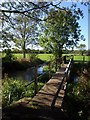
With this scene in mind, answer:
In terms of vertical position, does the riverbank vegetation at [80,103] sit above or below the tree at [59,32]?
below

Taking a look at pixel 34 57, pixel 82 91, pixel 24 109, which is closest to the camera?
pixel 24 109

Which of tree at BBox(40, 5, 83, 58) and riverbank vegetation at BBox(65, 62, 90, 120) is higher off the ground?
tree at BBox(40, 5, 83, 58)

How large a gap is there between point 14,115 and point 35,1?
184 inches

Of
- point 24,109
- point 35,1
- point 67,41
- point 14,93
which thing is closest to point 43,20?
point 35,1

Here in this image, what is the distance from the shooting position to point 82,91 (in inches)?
384

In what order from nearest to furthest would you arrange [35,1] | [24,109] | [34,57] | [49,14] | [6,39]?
1. [24,109]
2. [6,39]
3. [35,1]
4. [49,14]
5. [34,57]

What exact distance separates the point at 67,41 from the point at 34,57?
262 inches

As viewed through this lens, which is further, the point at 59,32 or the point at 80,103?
the point at 59,32

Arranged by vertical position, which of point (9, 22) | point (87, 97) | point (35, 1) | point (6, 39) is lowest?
point (87, 97)

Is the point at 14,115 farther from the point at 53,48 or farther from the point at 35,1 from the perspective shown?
the point at 53,48

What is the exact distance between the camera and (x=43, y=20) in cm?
918

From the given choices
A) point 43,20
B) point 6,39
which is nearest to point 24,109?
point 6,39

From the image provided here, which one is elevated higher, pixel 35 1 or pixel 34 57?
pixel 35 1

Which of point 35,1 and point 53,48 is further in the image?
point 53,48
